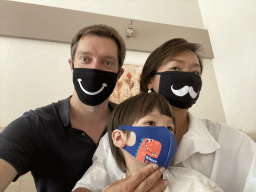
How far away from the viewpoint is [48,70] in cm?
197

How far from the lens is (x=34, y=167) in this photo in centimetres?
108

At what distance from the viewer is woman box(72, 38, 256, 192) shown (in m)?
0.95

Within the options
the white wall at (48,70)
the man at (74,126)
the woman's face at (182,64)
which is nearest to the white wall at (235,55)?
the white wall at (48,70)

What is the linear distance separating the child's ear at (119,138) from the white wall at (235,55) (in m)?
1.54

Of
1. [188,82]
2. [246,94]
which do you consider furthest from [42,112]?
[246,94]

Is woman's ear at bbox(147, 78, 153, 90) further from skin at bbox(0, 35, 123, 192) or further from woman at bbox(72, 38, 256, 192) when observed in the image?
skin at bbox(0, 35, 123, 192)

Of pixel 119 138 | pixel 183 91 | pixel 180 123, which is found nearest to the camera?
pixel 119 138

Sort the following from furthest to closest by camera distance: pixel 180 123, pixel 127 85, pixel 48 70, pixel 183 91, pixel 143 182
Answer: pixel 127 85, pixel 48 70, pixel 180 123, pixel 183 91, pixel 143 182

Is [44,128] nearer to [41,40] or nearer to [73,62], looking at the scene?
[73,62]

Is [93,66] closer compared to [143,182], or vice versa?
[143,182]

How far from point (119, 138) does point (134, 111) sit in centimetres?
15

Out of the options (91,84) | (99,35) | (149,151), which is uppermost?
(99,35)

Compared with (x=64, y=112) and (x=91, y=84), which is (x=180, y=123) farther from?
(x=64, y=112)

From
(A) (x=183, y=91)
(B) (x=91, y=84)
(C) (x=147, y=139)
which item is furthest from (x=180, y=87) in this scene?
(B) (x=91, y=84)
